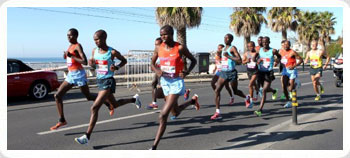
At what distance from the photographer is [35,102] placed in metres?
9.91

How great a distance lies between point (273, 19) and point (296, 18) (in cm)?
226

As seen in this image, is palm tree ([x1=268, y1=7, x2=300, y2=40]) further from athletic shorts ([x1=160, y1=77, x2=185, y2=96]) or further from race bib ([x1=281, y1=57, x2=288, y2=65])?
athletic shorts ([x1=160, y1=77, x2=185, y2=96])

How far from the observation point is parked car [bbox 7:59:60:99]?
974cm

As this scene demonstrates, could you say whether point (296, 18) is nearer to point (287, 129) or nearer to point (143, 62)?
point (143, 62)

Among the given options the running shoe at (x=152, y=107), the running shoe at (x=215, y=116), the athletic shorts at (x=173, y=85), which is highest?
the athletic shorts at (x=173, y=85)

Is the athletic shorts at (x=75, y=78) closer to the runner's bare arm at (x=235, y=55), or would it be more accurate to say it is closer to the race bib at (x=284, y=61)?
the runner's bare arm at (x=235, y=55)

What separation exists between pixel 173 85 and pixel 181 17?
1552 cm

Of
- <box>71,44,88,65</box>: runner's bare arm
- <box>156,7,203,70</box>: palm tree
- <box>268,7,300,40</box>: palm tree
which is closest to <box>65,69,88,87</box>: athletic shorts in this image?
<box>71,44,88,65</box>: runner's bare arm

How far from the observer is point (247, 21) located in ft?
84.3

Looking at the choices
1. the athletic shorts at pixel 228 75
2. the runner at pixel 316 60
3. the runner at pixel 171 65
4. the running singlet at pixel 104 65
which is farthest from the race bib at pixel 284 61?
the running singlet at pixel 104 65

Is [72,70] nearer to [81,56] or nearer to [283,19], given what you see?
[81,56]

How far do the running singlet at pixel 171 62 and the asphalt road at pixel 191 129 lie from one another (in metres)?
1.20

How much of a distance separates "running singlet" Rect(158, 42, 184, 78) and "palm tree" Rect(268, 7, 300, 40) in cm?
2920

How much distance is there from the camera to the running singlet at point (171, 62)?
465 centimetres
